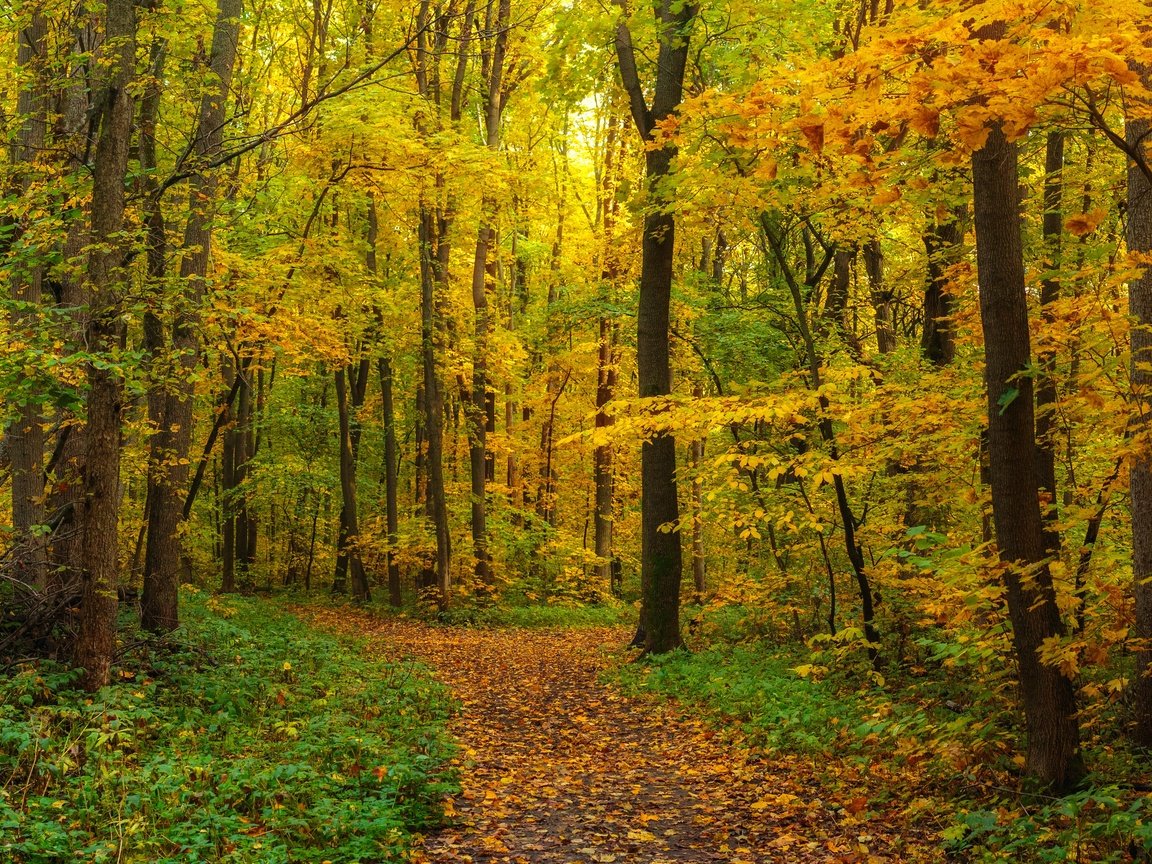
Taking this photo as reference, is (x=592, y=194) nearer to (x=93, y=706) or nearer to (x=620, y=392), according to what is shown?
(x=620, y=392)

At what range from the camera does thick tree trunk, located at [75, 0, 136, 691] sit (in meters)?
7.10

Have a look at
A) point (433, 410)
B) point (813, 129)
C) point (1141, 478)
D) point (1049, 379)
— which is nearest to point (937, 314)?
point (1141, 478)

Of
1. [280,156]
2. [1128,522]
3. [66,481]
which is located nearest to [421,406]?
[280,156]

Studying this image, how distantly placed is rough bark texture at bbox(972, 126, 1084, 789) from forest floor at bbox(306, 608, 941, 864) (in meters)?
1.01

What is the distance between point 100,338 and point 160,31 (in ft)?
14.6

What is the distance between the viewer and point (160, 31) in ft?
31.0

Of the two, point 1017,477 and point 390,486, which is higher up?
point 1017,477

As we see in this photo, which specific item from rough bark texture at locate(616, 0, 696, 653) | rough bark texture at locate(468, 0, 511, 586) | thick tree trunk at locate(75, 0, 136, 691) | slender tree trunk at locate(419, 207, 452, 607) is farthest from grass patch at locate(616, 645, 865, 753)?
rough bark texture at locate(468, 0, 511, 586)

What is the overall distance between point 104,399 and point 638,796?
212 inches

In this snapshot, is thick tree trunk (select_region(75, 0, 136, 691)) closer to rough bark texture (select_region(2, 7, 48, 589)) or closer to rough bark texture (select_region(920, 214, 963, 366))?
rough bark texture (select_region(2, 7, 48, 589))

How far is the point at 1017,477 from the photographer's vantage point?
16.8 feet

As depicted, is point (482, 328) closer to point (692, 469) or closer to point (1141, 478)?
point (692, 469)

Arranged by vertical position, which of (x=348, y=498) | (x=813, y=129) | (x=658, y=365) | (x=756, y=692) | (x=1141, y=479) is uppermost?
(x=813, y=129)

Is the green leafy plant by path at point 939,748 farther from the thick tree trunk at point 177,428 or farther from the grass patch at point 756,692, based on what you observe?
the thick tree trunk at point 177,428
